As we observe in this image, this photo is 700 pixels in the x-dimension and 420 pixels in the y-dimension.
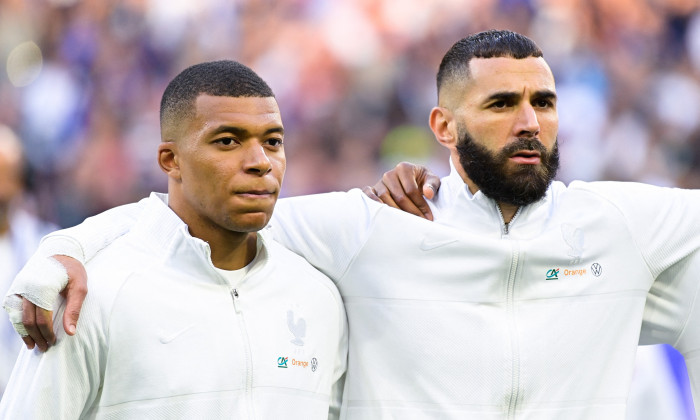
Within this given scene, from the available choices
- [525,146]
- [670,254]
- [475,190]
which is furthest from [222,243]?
[670,254]

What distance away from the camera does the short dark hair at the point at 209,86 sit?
2.92 m

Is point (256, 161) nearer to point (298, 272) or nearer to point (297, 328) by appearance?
point (298, 272)

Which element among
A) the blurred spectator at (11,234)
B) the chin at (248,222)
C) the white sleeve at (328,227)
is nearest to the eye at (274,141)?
the chin at (248,222)

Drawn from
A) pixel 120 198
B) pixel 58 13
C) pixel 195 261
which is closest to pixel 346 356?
pixel 195 261

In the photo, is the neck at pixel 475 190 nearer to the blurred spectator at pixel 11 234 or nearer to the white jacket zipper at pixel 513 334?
the white jacket zipper at pixel 513 334

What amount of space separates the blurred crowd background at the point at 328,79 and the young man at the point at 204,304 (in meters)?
3.99

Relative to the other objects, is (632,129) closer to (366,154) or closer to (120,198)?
(366,154)

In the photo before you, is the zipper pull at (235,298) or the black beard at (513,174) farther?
the black beard at (513,174)

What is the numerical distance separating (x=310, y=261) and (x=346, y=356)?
0.35 m

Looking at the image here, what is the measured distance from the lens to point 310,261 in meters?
3.22

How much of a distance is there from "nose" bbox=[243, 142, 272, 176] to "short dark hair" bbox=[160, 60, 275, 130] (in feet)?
0.57

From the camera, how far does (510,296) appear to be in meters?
3.12

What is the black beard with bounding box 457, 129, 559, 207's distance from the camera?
10.5ft

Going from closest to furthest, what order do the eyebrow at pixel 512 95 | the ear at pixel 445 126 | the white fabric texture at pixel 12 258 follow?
the eyebrow at pixel 512 95 < the ear at pixel 445 126 < the white fabric texture at pixel 12 258
